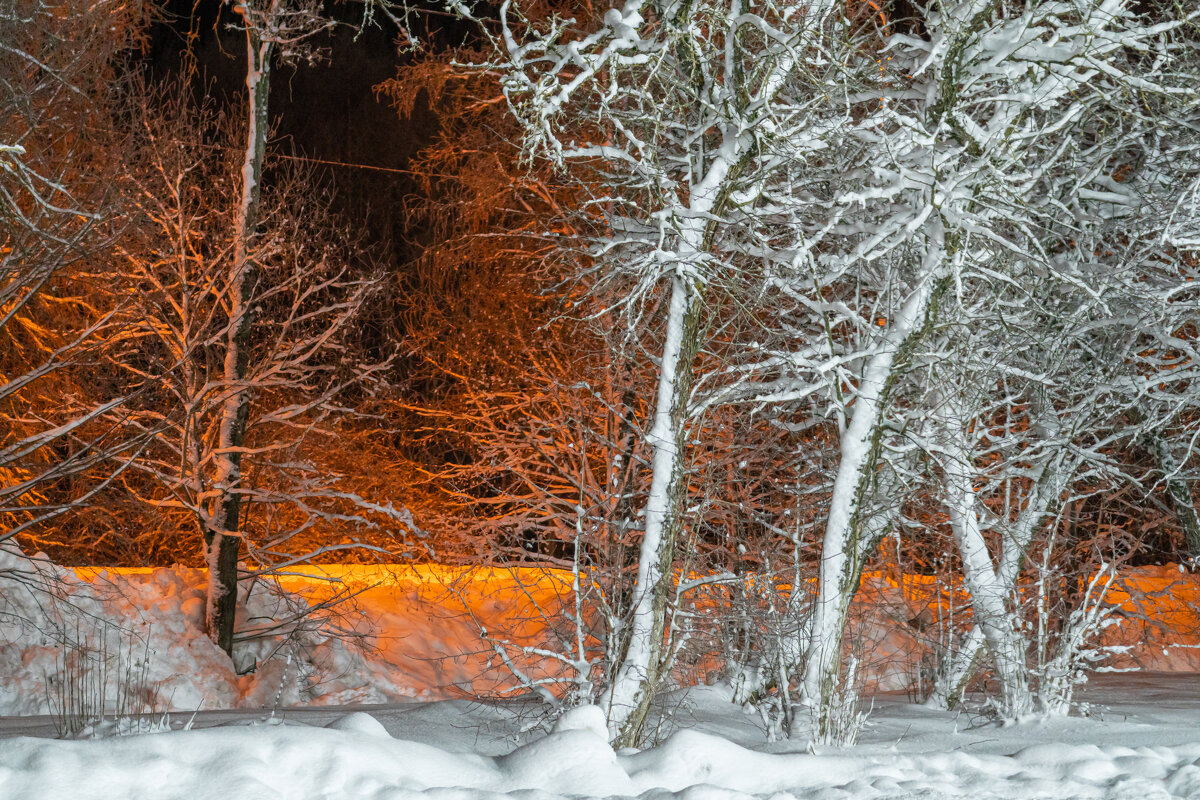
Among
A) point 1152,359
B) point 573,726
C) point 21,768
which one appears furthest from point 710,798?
point 1152,359

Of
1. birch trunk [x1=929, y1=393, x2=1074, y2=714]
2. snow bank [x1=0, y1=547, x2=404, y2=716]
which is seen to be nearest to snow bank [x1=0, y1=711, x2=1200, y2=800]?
birch trunk [x1=929, y1=393, x2=1074, y2=714]

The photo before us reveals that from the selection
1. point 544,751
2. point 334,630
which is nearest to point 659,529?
point 544,751

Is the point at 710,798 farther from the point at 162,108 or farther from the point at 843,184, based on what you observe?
the point at 162,108

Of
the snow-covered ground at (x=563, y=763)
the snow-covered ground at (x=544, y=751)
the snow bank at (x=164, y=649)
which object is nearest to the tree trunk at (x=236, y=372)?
the snow bank at (x=164, y=649)

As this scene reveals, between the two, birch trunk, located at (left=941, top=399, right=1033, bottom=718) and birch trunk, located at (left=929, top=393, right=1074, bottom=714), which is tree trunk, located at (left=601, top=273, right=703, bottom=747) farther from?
birch trunk, located at (left=941, top=399, right=1033, bottom=718)

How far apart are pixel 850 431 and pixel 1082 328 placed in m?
2.43

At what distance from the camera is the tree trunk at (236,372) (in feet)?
41.9

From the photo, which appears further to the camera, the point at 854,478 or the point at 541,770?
the point at 854,478

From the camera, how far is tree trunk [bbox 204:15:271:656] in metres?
12.8

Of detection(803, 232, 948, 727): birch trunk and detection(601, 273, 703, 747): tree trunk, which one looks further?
detection(803, 232, 948, 727): birch trunk

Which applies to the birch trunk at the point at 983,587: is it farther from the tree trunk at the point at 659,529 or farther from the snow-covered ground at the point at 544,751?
the tree trunk at the point at 659,529

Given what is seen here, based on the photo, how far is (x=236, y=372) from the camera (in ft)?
42.2

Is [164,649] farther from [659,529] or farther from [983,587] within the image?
[983,587]

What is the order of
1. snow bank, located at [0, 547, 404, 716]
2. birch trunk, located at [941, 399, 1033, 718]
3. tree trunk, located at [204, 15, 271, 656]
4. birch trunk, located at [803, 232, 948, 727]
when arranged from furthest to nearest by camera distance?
tree trunk, located at [204, 15, 271, 656] < snow bank, located at [0, 547, 404, 716] < birch trunk, located at [941, 399, 1033, 718] < birch trunk, located at [803, 232, 948, 727]
